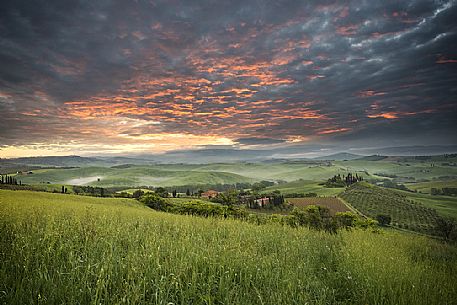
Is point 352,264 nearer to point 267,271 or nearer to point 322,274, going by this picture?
point 322,274

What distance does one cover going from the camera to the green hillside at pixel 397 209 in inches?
2299

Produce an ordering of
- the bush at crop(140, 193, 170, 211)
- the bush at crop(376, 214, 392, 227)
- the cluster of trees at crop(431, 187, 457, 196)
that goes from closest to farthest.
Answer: the cluster of trees at crop(431, 187, 457, 196)
the bush at crop(140, 193, 170, 211)
the bush at crop(376, 214, 392, 227)

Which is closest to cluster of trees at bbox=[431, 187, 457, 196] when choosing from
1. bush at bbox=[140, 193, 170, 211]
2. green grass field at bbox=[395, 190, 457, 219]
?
green grass field at bbox=[395, 190, 457, 219]

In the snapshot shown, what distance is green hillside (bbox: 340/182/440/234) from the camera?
58406mm

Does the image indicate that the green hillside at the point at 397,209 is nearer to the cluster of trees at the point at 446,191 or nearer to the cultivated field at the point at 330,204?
the cultivated field at the point at 330,204

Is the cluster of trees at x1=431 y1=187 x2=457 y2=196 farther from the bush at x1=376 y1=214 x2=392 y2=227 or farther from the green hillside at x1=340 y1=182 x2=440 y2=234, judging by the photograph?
the bush at x1=376 y1=214 x2=392 y2=227

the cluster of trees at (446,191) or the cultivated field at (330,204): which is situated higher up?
the cluster of trees at (446,191)

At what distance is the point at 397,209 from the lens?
258 feet

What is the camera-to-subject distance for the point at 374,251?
9.09 metres

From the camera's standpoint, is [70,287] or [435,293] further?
[435,293]

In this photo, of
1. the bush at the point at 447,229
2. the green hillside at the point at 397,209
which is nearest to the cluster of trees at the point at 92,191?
the bush at the point at 447,229

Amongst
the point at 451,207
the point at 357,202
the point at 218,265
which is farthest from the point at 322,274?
the point at 357,202

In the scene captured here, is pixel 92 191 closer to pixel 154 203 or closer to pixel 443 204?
pixel 154 203

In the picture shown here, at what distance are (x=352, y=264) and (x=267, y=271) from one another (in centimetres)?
352
